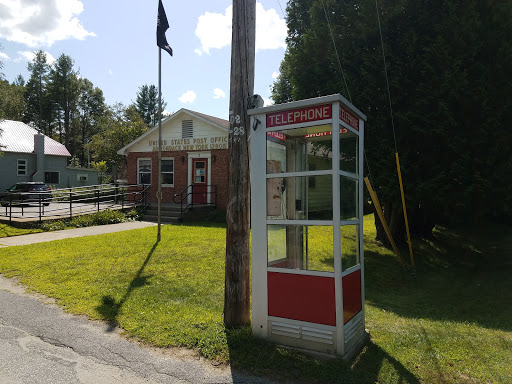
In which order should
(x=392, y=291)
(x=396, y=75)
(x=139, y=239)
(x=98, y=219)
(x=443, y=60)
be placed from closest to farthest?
(x=392, y=291), (x=443, y=60), (x=396, y=75), (x=139, y=239), (x=98, y=219)

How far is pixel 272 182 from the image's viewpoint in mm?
4164

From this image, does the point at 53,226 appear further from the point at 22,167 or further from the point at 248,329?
the point at 22,167

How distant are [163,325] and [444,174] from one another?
669 cm

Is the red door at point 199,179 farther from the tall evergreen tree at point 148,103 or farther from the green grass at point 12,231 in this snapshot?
the tall evergreen tree at point 148,103

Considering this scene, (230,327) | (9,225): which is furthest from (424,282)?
(9,225)

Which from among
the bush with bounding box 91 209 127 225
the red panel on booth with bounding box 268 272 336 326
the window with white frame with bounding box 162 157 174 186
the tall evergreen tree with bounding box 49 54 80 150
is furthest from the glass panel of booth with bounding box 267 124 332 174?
the tall evergreen tree with bounding box 49 54 80 150

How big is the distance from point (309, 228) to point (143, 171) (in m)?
16.8

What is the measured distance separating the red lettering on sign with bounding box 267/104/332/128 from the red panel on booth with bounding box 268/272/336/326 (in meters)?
1.65

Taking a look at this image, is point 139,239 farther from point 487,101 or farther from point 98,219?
point 487,101

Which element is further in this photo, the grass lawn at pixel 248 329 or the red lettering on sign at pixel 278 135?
the red lettering on sign at pixel 278 135

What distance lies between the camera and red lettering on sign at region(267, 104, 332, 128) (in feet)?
12.5

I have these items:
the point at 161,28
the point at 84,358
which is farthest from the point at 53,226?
the point at 84,358

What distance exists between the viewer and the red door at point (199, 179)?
17.8 metres

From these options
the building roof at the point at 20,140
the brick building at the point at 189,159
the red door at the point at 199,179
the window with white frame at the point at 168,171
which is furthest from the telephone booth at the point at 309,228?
the building roof at the point at 20,140
